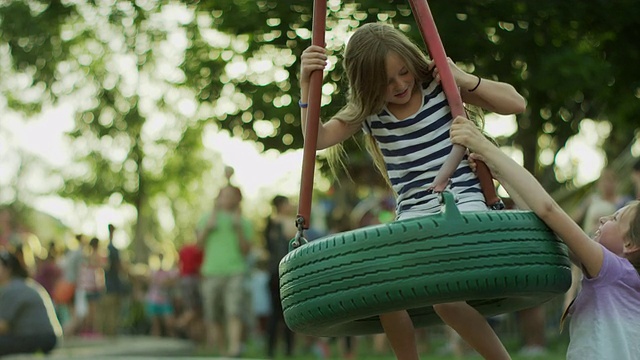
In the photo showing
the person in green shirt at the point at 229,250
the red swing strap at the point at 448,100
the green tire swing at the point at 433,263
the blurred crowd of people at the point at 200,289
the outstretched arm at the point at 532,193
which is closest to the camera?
the green tire swing at the point at 433,263

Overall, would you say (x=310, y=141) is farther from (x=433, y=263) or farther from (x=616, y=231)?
(x=616, y=231)

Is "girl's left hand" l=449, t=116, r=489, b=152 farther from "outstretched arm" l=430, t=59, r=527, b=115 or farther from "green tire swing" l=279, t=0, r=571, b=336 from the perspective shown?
"outstretched arm" l=430, t=59, r=527, b=115

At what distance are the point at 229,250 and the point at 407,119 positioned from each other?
6912 mm

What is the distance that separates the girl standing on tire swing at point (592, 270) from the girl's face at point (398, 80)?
10.4 inches

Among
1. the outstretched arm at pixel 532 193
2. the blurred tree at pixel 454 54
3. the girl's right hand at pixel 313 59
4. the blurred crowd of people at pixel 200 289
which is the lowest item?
the blurred crowd of people at pixel 200 289

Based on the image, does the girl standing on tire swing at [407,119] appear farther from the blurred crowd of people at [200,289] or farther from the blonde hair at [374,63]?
the blurred crowd of people at [200,289]

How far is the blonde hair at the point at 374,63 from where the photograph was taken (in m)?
3.98

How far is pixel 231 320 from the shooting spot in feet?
36.2

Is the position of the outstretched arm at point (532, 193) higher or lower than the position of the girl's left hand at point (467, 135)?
lower

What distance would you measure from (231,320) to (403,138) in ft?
23.5

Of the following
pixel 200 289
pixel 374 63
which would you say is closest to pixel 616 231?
Result: pixel 374 63

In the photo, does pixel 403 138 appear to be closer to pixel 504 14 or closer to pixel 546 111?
pixel 504 14

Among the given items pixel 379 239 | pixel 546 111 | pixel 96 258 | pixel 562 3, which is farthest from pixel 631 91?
pixel 96 258

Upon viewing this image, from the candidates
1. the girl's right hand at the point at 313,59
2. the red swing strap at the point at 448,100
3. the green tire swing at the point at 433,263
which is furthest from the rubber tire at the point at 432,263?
the girl's right hand at the point at 313,59
